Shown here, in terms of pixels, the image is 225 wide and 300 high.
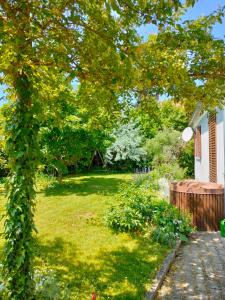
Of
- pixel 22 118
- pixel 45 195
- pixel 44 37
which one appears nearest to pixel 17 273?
pixel 22 118

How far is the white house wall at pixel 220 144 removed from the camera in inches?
433

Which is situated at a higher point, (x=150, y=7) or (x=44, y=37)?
→ (x=150, y=7)

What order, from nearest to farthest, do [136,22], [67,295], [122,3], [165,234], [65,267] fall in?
[122,3] → [136,22] → [67,295] → [65,267] → [165,234]

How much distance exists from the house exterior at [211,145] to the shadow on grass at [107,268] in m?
4.21

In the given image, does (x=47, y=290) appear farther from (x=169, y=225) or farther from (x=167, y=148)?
(x=167, y=148)

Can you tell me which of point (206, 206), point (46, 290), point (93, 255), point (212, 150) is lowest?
point (93, 255)

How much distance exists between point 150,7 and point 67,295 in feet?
14.9

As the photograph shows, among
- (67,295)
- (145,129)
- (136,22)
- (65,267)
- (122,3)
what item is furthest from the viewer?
(145,129)

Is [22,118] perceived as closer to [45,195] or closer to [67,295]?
[67,295]

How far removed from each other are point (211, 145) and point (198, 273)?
7647mm

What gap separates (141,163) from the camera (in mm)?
30578

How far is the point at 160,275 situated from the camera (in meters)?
6.49

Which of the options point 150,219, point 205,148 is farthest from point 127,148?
point 150,219

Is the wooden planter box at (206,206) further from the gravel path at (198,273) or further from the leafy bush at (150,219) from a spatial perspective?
the gravel path at (198,273)
